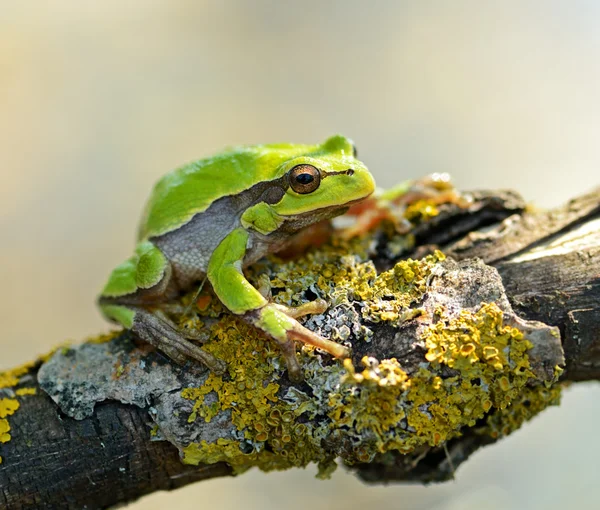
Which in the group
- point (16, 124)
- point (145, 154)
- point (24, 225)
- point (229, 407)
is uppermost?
point (16, 124)

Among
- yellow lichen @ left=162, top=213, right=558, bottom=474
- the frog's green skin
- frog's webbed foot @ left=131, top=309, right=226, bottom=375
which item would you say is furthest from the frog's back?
yellow lichen @ left=162, top=213, right=558, bottom=474

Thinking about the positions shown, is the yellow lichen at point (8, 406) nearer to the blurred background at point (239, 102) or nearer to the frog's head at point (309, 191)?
the frog's head at point (309, 191)

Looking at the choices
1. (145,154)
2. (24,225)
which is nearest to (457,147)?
(145,154)

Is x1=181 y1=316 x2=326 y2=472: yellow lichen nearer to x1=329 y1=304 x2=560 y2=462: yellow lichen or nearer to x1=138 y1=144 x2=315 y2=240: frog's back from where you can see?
x1=329 y1=304 x2=560 y2=462: yellow lichen

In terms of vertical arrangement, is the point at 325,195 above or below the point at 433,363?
above

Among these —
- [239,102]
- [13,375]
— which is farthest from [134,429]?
[239,102]

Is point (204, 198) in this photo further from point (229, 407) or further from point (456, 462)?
point (456, 462)

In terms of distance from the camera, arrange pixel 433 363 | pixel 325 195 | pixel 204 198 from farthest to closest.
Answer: pixel 204 198
pixel 325 195
pixel 433 363
